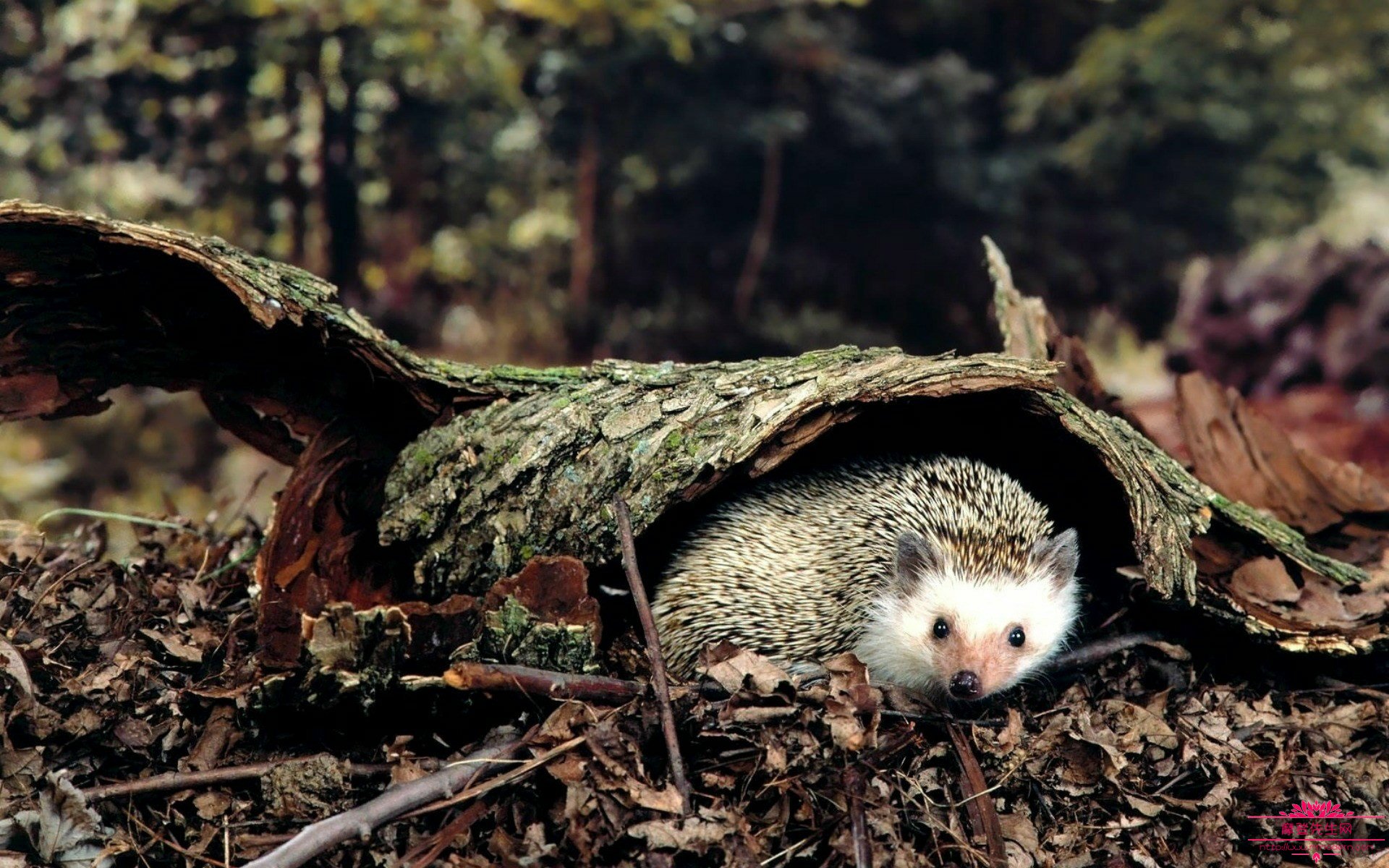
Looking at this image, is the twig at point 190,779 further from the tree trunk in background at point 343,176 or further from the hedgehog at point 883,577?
the tree trunk in background at point 343,176

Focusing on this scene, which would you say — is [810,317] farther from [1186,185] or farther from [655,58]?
[1186,185]

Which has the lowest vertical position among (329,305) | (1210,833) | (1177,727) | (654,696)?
(1210,833)

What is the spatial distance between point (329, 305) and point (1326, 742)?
3.82 metres

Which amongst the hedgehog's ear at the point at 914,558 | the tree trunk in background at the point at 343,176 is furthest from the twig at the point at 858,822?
the tree trunk in background at the point at 343,176

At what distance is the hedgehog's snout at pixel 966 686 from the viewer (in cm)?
372

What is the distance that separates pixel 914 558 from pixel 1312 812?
4.95 feet

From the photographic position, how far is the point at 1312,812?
3625 mm

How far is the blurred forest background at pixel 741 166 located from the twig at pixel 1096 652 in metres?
5.88

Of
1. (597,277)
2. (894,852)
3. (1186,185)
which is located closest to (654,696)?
(894,852)

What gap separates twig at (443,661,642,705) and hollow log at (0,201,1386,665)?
0.54m

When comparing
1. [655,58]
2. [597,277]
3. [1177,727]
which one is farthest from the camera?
[597,277]

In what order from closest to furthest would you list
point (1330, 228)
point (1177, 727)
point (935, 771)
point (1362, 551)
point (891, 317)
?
point (935, 771)
point (1177, 727)
point (1362, 551)
point (891, 317)
point (1330, 228)

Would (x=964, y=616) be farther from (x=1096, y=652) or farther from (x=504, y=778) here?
(x=504, y=778)

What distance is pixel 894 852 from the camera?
3143mm
